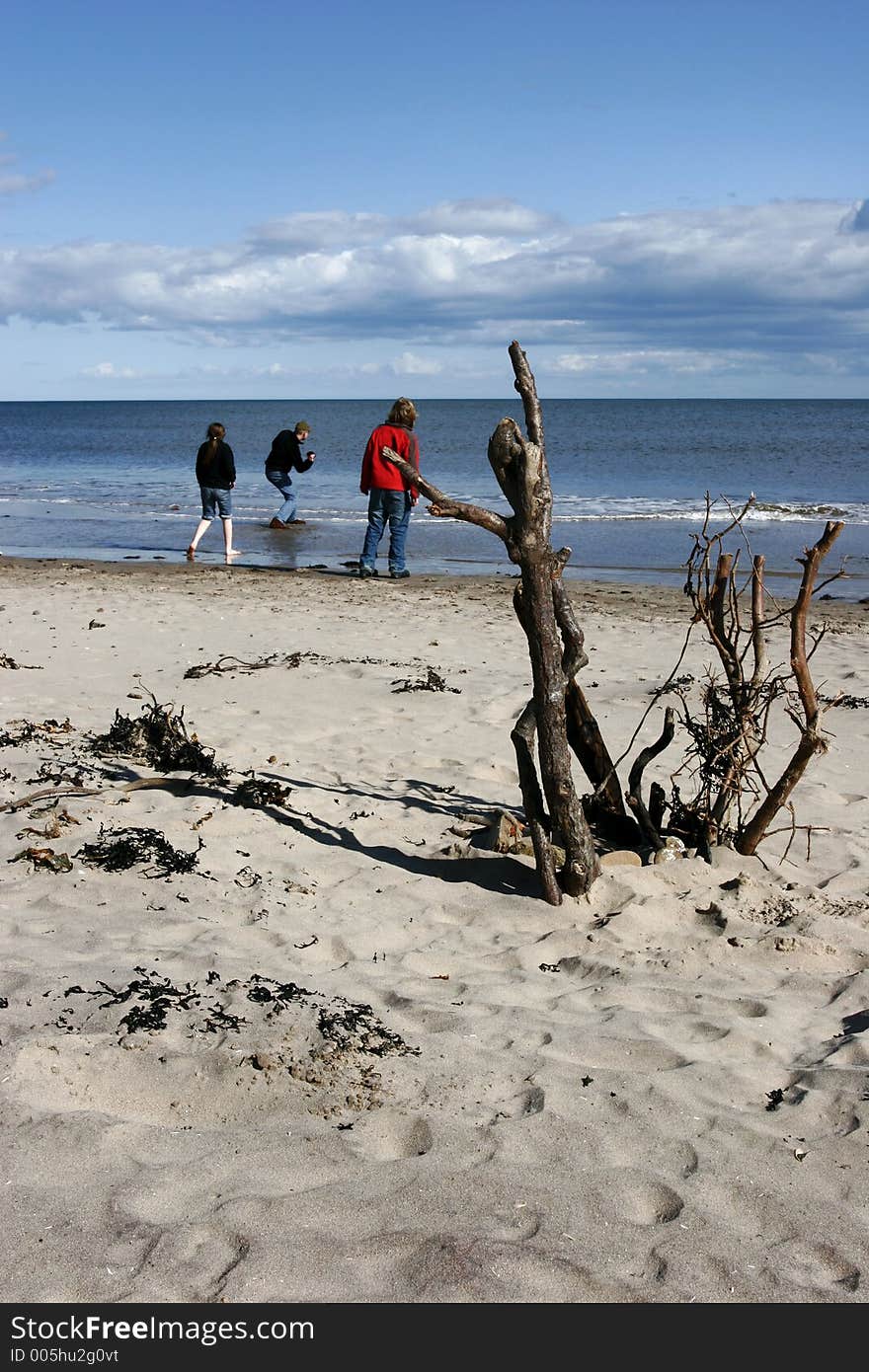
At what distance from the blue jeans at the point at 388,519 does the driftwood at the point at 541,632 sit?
8.70 meters

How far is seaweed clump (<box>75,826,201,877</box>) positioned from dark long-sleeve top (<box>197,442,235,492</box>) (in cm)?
1080

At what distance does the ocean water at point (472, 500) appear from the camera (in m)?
17.5

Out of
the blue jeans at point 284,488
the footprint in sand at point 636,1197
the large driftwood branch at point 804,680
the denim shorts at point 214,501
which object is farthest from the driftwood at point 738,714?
the blue jeans at point 284,488

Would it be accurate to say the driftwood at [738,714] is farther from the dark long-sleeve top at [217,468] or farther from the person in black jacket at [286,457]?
the person in black jacket at [286,457]

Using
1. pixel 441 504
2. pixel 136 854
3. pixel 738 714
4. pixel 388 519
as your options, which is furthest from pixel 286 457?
pixel 441 504

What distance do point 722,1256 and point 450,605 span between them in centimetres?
1007

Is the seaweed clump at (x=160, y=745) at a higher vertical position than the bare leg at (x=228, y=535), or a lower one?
lower

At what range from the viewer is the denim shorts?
50.4 feet

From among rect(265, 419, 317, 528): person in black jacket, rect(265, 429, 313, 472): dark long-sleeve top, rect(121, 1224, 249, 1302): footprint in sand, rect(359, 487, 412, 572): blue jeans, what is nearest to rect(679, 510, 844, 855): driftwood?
rect(121, 1224, 249, 1302): footprint in sand

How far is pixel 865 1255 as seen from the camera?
2.50 meters

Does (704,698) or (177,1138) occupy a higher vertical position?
(704,698)

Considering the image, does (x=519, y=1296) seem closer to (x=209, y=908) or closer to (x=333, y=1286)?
(x=333, y=1286)

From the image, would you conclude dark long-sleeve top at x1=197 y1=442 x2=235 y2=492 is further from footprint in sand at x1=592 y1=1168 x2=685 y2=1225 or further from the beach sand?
footprint in sand at x1=592 y1=1168 x2=685 y2=1225
